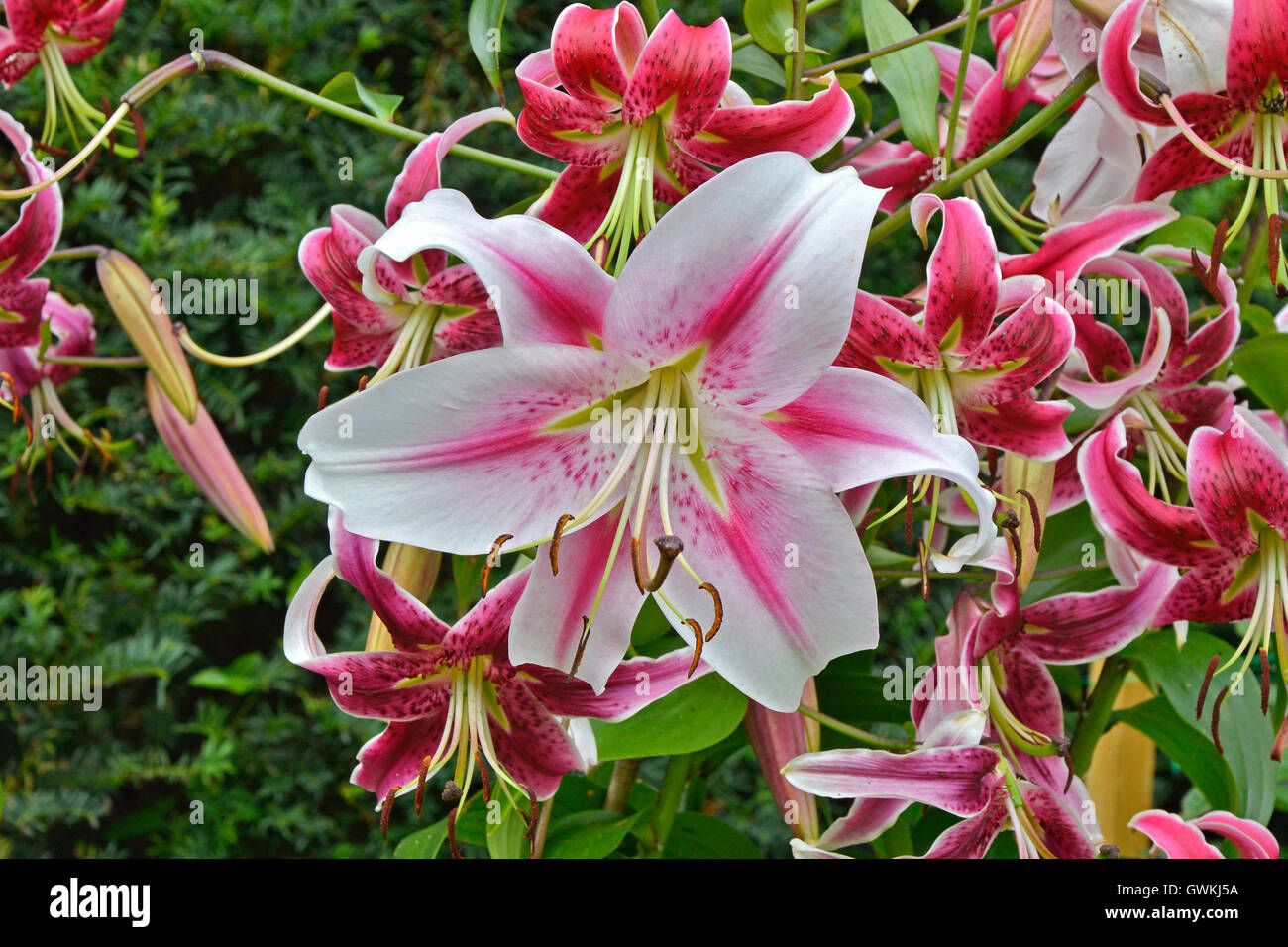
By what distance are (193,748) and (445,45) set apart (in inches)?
36.0

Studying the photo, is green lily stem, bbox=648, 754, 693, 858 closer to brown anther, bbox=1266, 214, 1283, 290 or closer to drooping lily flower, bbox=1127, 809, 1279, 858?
drooping lily flower, bbox=1127, 809, 1279, 858

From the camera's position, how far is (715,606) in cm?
33

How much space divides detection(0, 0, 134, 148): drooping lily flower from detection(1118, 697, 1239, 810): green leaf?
55cm

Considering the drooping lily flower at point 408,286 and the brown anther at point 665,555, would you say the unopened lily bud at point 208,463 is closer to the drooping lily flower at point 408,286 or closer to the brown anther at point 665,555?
the drooping lily flower at point 408,286

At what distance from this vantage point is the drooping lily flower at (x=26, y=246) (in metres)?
0.45

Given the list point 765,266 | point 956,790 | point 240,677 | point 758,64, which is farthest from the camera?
point 240,677

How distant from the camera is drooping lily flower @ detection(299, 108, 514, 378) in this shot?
39 cm

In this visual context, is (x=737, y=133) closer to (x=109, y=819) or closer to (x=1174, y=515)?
(x=1174, y=515)

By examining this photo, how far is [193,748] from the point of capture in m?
1.35

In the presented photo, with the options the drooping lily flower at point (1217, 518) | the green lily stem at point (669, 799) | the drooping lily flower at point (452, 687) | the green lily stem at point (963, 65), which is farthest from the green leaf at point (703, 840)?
the green lily stem at point (963, 65)

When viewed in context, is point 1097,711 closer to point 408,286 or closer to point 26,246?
point 408,286

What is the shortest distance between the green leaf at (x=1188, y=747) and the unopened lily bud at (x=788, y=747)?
208mm

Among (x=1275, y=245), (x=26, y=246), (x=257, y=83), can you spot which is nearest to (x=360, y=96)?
(x=257, y=83)

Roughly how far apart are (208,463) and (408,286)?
0.15 meters
